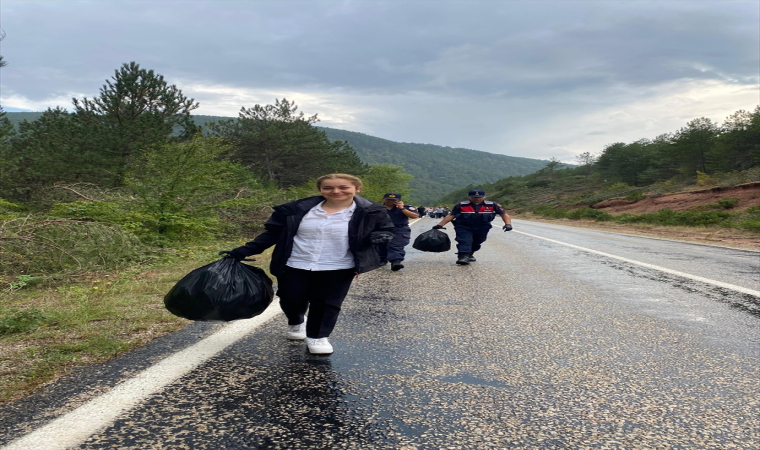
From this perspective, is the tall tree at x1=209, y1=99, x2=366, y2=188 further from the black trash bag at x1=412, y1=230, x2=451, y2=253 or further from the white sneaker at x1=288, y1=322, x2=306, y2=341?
the white sneaker at x1=288, y1=322, x2=306, y2=341

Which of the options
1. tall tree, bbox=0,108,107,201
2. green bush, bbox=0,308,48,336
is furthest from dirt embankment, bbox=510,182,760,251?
tall tree, bbox=0,108,107,201

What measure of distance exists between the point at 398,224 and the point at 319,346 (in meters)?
5.74

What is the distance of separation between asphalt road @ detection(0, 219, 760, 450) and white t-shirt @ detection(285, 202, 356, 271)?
0.63 meters

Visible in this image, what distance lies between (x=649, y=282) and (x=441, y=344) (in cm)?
482

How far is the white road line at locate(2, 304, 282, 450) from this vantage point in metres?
2.13

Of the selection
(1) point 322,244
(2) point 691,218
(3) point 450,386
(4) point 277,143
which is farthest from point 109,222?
(2) point 691,218

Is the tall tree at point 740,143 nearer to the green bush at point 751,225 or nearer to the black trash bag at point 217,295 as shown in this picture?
the green bush at point 751,225

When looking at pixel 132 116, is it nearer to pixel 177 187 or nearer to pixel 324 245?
pixel 177 187

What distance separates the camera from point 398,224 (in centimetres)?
919

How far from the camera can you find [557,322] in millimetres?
4777

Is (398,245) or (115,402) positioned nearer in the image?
(115,402)

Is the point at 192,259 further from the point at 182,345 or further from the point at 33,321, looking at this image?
the point at 182,345

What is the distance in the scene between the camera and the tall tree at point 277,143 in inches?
1273

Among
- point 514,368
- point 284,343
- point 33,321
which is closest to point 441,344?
point 514,368
